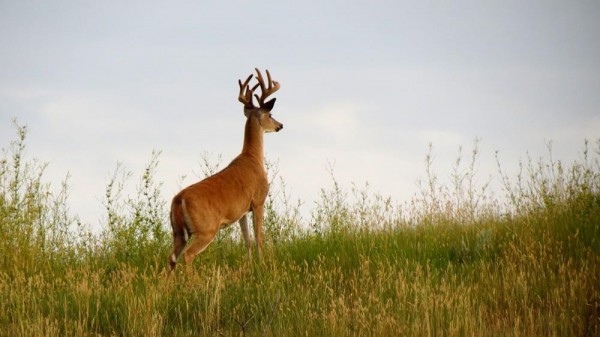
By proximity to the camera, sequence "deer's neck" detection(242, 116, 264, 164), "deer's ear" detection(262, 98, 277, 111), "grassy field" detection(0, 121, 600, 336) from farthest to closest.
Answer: "deer's neck" detection(242, 116, 264, 164) < "deer's ear" detection(262, 98, 277, 111) < "grassy field" detection(0, 121, 600, 336)

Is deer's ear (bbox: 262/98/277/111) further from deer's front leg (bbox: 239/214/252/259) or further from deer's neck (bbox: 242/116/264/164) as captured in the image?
deer's front leg (bbox: 239/214/252/259)

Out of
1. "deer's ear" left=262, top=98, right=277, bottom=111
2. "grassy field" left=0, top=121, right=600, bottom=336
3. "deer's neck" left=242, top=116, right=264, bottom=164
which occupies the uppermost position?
"deer's ear" left=262, top=98, right=277, bottom=111

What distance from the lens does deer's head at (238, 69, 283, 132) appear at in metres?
10.4

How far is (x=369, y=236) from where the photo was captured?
30.4 ft

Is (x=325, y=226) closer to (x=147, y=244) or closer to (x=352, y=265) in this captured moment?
(x=352, y=265)

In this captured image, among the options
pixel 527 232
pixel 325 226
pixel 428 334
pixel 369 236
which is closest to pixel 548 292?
pixel 527 232

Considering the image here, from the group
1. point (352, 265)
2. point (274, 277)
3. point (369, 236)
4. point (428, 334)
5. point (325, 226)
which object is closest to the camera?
point (428, 334)

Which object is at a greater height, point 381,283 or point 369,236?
point 369,236

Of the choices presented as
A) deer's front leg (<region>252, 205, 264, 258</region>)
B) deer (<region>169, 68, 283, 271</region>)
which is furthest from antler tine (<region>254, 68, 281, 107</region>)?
deer's front leg (<region>252, 205, 264, 258</region>)

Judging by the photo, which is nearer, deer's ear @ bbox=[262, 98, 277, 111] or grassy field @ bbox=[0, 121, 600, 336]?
grassy field @ bbox=[0, 121, 600, 336]

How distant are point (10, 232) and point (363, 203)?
5.40 m

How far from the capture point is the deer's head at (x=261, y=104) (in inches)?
411

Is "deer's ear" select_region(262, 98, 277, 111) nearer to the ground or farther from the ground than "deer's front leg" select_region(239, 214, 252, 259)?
farther from the ground

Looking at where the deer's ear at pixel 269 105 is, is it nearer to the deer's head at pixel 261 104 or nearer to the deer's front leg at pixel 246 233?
the deer's head at pixel 261 104
